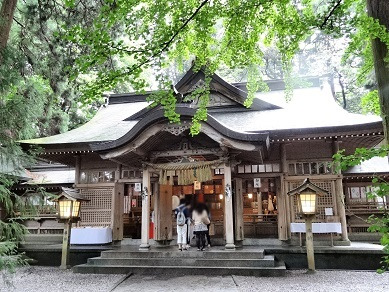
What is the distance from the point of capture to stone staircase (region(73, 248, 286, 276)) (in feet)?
27.0

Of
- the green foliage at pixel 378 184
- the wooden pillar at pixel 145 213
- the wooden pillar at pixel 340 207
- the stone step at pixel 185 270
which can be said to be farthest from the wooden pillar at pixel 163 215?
the green foliage at pixel 378 184

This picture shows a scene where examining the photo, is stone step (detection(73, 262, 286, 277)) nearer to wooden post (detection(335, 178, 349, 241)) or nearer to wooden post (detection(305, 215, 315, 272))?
wooden post (detection(305, 215, 315, 272))

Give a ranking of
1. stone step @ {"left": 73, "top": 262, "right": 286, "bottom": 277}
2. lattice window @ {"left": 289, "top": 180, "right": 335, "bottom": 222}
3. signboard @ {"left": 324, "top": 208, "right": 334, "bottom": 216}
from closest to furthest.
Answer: stone step @ {"left": 73, "top": 262, "right": 286, "bottom": 277} < signboard @ {"left": 324, "top": 208, "right": 334, "bottom": 216} < lattice window @ {"left": 289, "top": 180, "right": 335, "bottom": 222}

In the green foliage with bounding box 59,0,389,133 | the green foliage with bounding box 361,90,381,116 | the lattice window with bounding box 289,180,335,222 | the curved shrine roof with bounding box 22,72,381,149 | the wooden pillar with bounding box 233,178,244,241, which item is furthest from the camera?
the wooden pillar with bounding box 233,178,244,241

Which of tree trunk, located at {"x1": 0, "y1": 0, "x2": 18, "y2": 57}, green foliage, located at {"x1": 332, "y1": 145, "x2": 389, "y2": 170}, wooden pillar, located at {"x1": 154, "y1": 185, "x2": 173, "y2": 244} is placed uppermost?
tree trunk, located at {"x1": 0, "y1": 0, "x2": 18, "y2": 57}

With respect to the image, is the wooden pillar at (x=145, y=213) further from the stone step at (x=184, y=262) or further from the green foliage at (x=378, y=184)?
the green foliage at (x=378, y=184)

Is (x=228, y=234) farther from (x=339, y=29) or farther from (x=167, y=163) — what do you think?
(x=339, y=29)

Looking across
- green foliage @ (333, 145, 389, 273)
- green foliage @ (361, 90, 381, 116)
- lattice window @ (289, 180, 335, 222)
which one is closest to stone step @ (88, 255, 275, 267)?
lattice window @ (289, 180, 335, 222)

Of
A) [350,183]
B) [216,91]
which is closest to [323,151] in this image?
[350,183]

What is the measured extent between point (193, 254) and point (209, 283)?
5.73 feet

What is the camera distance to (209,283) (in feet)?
24.3

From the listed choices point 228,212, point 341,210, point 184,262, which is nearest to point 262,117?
point 341,210

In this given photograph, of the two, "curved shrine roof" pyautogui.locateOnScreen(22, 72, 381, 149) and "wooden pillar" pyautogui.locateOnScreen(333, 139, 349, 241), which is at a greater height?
"curved shrine roof" pyautogui.locateOnScreen(22, 72, 381, 149)

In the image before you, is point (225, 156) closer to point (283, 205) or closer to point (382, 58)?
point (283, 205)
